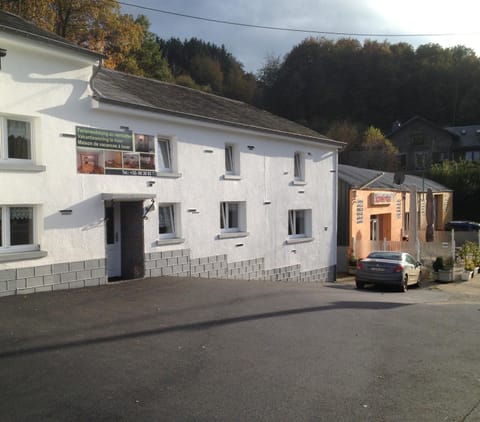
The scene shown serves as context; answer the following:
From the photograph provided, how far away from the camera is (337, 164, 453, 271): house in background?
24906 mm

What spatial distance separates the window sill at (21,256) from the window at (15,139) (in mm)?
2085

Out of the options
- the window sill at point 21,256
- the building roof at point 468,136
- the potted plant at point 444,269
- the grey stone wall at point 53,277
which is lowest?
the potted plant at point 444,269

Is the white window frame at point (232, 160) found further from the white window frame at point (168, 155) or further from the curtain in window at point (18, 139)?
the curtain in window at point (18, 139)

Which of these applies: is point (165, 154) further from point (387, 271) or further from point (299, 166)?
point (387, 271)

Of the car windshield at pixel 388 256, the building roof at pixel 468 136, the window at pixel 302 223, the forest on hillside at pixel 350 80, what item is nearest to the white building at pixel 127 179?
the window at pixel 302 223

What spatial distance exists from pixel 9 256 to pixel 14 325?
2799 millimetres

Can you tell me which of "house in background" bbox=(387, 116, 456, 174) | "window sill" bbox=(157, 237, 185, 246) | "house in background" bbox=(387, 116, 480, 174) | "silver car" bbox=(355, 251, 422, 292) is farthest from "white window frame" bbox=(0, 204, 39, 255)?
"house in background" bbox=(387, 116, 456, 174)

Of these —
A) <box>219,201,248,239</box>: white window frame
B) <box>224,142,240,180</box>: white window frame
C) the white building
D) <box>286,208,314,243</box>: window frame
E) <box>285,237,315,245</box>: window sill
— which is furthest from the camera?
<box>286,208,314,243</box>: window frame

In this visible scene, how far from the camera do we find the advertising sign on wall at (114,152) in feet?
38.5

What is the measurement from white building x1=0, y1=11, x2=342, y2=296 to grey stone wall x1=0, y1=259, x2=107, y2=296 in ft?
0.08

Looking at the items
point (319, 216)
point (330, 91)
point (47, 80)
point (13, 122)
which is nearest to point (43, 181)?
point (13, 122)

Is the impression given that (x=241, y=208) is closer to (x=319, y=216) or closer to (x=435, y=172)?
(x=319, y=216)

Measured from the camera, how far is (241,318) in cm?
919

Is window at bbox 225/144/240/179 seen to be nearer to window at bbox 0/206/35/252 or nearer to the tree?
window at bbox 0/206/35/252
